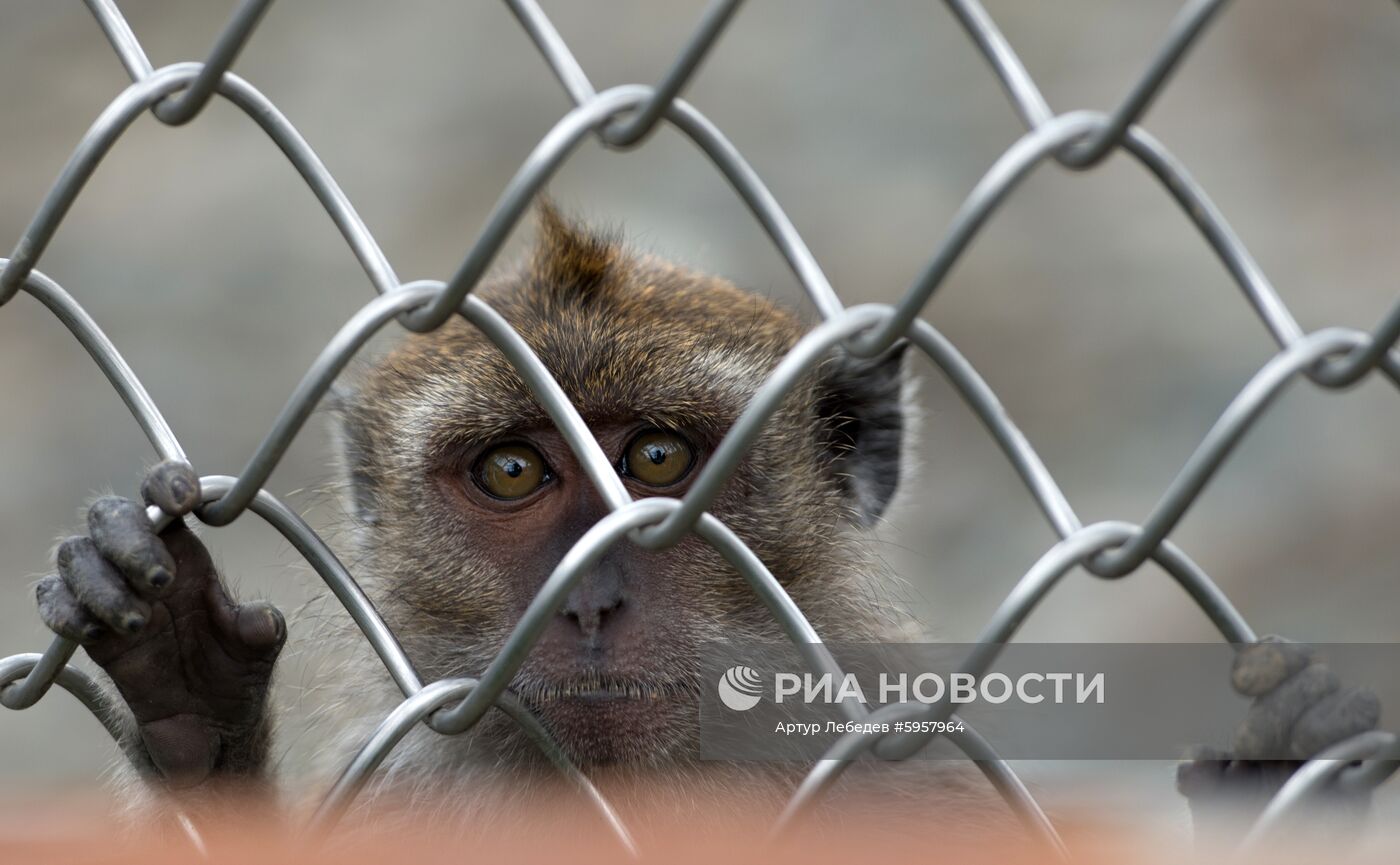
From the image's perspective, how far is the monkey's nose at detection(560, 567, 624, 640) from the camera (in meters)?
2.58

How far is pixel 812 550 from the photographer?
3.28 metres

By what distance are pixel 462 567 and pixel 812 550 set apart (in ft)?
2.70

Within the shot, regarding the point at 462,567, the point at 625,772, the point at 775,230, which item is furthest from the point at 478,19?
the point at 775,230

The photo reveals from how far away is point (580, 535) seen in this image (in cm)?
285

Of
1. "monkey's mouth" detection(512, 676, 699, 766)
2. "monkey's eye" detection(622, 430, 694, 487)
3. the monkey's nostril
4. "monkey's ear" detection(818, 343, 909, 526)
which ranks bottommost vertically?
"monkey's mouth" detection(512, 676, 699, 766)

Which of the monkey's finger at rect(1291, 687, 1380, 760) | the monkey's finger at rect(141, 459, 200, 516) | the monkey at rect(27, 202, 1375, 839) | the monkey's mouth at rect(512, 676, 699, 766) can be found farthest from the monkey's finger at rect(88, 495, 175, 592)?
the monkey's finger at rect(1291, 687, 1380, 760)

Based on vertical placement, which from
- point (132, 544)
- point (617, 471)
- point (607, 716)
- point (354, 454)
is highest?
point (617, 471)

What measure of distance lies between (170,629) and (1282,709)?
1.59 metres

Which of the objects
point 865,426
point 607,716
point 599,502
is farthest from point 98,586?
point 865,426

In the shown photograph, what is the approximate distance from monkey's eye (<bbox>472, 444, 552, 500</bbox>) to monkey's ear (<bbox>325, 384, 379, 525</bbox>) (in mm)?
411

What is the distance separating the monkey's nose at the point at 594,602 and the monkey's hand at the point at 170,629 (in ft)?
1.88

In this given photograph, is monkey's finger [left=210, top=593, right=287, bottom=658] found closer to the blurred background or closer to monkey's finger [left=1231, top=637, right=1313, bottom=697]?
monkey's finger [left=1231, top=637, right=1313, bottom=697]

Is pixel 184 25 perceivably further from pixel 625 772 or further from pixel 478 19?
pixel 625 772

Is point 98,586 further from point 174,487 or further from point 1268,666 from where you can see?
point 1268,666
